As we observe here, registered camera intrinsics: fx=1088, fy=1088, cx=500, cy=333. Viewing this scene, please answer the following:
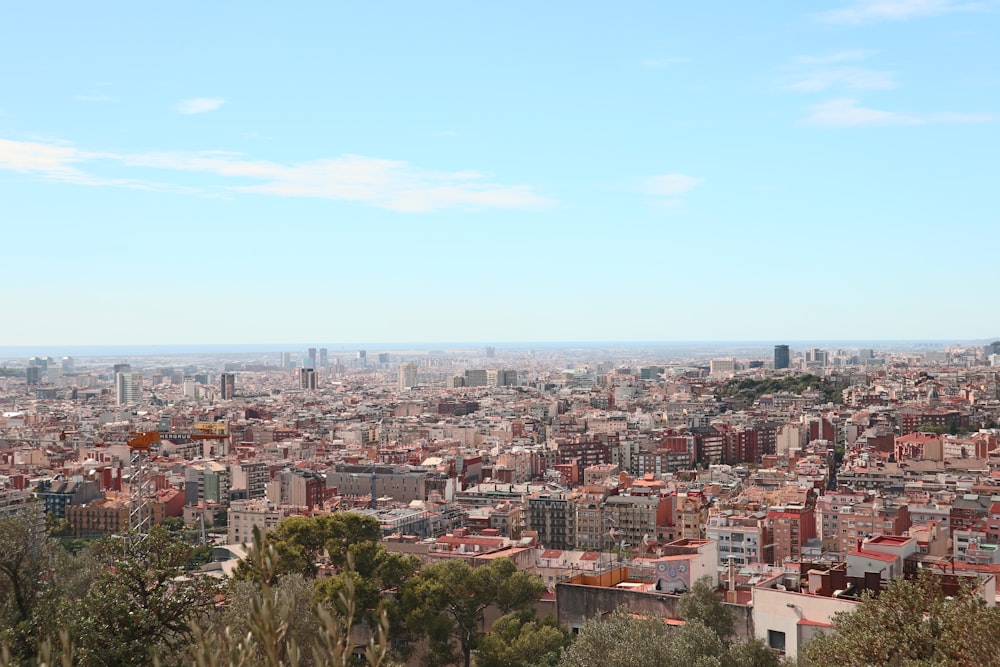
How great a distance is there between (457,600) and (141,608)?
19.6 feet

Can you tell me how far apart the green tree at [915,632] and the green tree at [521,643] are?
13.1ft

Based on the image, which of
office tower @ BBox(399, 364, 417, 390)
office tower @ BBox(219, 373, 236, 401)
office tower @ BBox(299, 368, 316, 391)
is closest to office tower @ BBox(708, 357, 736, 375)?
office tower @ BBox(399, 364, 417, 390)

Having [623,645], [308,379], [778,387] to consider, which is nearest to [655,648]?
[623,645]

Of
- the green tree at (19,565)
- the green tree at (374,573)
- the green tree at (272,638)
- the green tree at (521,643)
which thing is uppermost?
the green tree at (272,638)

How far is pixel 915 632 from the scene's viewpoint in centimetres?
731

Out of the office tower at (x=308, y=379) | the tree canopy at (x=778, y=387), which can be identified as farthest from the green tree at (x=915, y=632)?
the office tower at (x=308, y=379)

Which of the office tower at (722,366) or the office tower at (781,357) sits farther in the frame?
the office tower at (722,366)

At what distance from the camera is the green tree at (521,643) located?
1172 cm

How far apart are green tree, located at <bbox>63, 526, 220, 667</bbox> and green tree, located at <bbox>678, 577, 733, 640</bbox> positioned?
4.64m

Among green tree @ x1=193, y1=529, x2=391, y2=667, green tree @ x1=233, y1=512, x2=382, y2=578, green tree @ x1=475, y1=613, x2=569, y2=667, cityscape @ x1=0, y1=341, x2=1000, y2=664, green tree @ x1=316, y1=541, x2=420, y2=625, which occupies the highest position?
green tree @ x1=193, y1=529, x2=391, y2=667

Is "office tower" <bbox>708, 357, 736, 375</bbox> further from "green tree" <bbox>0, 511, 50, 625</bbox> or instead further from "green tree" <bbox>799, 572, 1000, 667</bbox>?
"green tree" <bbox>799, 572, 1000, 667</bbox>

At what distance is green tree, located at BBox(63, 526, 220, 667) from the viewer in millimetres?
7480

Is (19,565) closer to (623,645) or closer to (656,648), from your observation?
(623,645)

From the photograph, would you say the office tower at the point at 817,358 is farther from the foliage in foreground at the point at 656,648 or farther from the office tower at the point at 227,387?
the foliage in foreground at the point at 656,648
